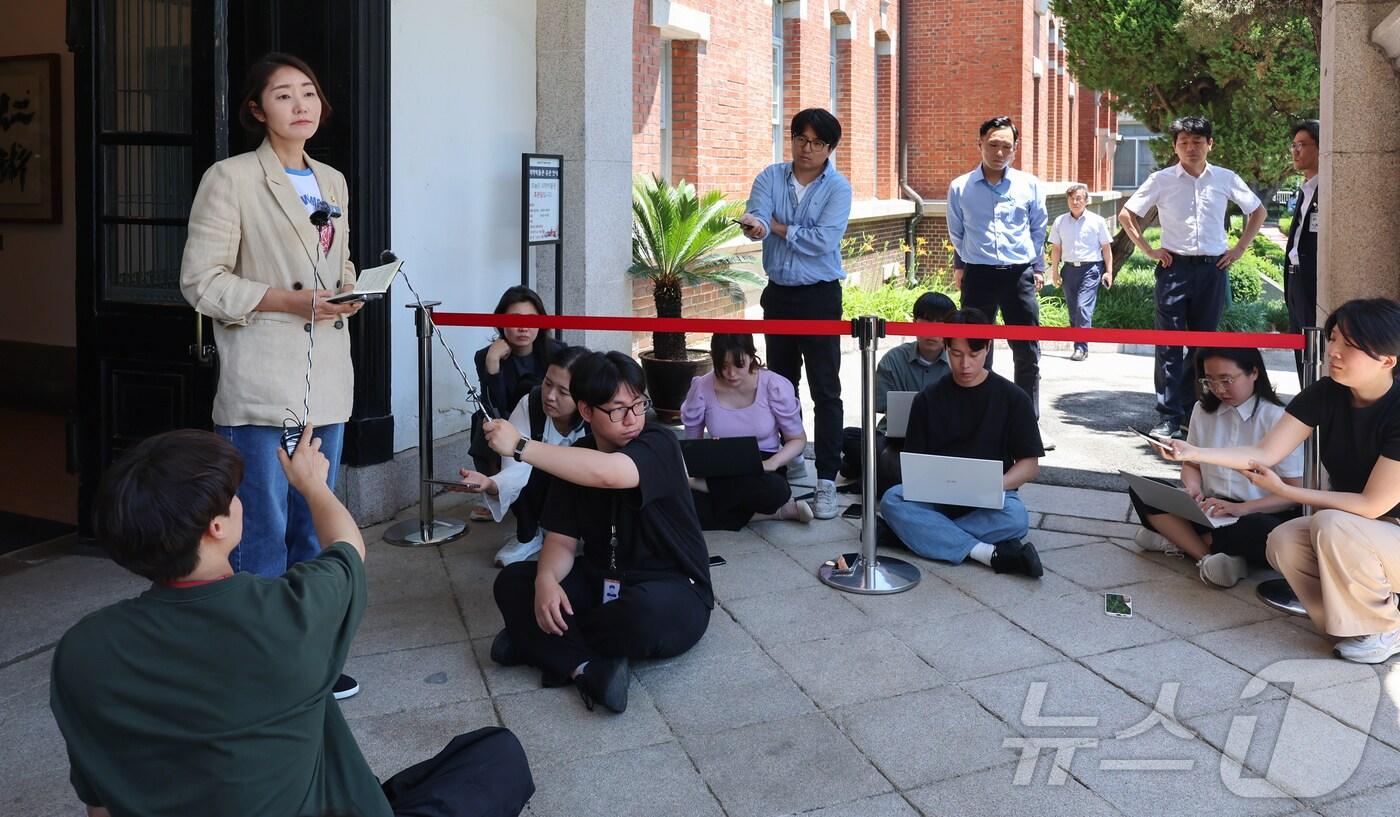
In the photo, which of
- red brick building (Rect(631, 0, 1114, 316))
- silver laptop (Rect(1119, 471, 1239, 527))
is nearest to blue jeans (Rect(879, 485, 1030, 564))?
silver laptop (Rect(1119, 471, 1239, 527))

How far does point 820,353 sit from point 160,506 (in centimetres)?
486

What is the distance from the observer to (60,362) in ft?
32.0

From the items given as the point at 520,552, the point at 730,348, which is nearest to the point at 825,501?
the point at 730,348

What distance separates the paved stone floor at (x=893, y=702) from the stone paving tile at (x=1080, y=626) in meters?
0.01

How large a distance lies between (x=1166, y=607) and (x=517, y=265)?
14.6 feet

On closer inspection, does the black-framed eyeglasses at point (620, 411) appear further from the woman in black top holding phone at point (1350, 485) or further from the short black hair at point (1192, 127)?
the short black hair at point (1192, 127)

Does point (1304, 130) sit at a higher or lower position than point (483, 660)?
higher

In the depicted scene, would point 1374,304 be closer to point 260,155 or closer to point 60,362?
point 260,155

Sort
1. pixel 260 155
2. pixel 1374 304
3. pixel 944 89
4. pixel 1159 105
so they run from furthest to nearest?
pixel 944 89, pixel 1159 105, pixel 1374 304, pixel 260 155

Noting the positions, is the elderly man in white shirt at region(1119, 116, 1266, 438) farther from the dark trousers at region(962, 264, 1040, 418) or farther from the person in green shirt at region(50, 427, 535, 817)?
the person in green shirt at region(50, 427, 535, 817)

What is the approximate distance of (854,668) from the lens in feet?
15.0

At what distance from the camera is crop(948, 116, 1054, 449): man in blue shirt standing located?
821cm

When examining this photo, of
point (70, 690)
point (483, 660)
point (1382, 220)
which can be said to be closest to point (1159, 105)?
point (1382, 220)

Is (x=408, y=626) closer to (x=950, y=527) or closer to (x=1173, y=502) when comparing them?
(x=950, y=527)
